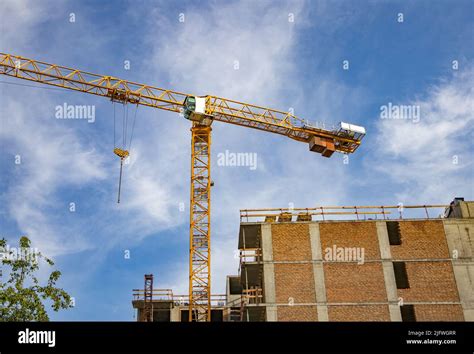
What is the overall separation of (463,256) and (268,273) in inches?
517

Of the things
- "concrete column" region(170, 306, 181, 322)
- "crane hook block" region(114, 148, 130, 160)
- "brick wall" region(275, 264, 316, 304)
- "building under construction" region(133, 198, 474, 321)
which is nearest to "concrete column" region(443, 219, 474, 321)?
"building under construction" region(133, 198, 474, 321)

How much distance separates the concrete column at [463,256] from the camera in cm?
3344

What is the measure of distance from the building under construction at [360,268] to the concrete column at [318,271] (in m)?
0.06

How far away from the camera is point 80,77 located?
4650 centimetres

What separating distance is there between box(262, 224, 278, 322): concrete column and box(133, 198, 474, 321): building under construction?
0.06 m

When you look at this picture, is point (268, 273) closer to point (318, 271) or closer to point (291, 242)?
point (291, 242)

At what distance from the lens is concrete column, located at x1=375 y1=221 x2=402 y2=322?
33.0m

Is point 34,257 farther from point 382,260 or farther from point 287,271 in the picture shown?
point 382,260

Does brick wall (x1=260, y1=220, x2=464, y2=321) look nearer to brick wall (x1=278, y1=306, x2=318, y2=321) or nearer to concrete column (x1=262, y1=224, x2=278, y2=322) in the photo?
brick wall (x1=278, y1=306, x2=318, y2=321)

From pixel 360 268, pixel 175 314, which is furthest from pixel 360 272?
pixel 175 314

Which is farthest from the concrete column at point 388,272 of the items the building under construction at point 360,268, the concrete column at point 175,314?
the concrete column at point 175,314

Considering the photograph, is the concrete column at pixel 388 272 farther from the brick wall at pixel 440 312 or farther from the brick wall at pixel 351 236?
the brick wall at pixel 440 312

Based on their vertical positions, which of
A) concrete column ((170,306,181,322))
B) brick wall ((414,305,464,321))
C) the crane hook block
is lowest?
brick wall ((414,305,464,321))
